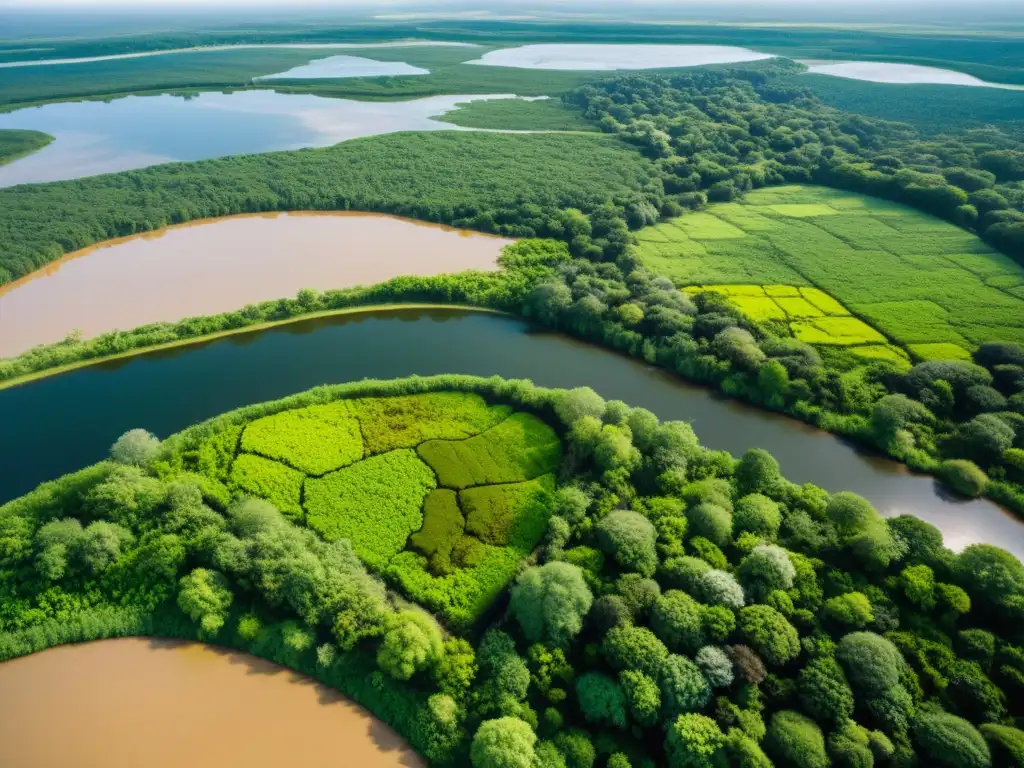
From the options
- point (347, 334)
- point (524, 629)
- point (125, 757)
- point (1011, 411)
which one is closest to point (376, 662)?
point (524, 629)

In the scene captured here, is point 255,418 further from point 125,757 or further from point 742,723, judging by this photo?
point 742,723

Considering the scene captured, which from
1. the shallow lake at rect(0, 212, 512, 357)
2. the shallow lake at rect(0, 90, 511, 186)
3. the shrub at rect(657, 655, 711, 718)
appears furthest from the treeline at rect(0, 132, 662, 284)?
the shrub at rect(657, 655, 711, 718)

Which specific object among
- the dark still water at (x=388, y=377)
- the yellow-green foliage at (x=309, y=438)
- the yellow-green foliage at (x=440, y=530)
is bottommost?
the dark still water at (x=388, y=377)

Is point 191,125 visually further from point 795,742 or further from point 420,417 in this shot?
point 795,742

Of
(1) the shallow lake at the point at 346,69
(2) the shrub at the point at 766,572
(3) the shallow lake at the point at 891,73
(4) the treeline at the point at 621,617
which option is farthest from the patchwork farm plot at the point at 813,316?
(1) the shallow lake at the point at 346,69

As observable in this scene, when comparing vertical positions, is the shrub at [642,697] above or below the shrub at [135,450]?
below

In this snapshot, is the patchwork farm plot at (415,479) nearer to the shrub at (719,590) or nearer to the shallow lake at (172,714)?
the shallow lake at (172,714)
